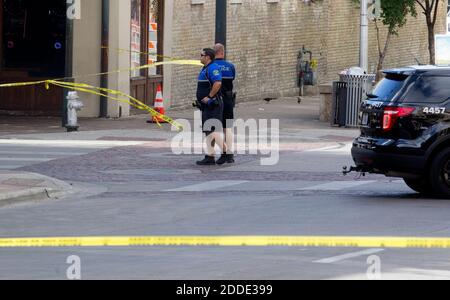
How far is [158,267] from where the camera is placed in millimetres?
10742

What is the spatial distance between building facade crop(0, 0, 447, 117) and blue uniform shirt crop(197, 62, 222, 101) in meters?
6.39

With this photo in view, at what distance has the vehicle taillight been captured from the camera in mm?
15766

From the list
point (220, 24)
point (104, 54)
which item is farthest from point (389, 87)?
point (104, 54)

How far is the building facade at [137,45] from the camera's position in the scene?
27891mm

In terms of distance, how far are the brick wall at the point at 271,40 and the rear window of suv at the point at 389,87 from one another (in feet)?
50.2

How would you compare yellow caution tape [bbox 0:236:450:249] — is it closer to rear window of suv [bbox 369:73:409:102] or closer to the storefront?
rear window of suv [bbox 369:73:409:102]

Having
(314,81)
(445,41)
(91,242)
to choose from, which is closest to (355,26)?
(314,81)

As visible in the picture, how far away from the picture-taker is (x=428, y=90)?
15.9 meters

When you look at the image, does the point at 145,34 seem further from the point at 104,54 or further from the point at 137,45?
the point at 104,54

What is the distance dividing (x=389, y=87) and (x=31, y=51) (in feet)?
45.3

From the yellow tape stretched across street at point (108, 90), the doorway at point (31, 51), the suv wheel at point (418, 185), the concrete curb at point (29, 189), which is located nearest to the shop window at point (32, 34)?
the doorway at point (31, 51)

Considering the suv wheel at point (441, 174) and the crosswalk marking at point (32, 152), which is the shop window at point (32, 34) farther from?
the suv wheel at point (441, 174)

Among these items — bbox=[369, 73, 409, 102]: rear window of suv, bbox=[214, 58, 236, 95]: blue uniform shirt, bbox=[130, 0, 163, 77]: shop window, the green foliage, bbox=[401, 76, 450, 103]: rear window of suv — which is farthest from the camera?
the green foliage

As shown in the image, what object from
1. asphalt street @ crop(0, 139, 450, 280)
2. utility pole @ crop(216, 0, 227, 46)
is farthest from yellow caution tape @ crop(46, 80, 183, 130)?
asphalt street @ crop(0, 139, 450, 280)
